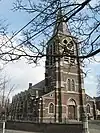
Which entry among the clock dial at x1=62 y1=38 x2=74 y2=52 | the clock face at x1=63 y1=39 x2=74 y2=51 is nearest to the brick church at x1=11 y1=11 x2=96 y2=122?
the clock dial at x1=62 y1=38 x2=74 y2=52

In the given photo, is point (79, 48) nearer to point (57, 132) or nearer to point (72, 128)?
point (72, 128)

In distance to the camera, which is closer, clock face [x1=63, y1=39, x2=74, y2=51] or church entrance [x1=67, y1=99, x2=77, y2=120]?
clock face [x1=63, y1=39, x2=74, y2=51]

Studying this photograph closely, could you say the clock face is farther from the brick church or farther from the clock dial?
the brick church

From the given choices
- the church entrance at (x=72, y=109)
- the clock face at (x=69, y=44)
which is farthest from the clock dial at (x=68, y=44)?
the church entrance at (x=72, y=109)

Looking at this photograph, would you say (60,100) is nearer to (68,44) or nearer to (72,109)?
(72,109)

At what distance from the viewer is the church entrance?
4088 cm

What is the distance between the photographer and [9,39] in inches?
349

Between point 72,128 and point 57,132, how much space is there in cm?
300

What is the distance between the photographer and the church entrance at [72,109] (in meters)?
40.9

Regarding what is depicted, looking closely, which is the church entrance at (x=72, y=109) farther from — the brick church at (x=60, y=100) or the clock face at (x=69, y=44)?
the clock face at (x=69, y=44)

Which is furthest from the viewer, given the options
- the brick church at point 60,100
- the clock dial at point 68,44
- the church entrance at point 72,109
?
the church entrance at point 72,109

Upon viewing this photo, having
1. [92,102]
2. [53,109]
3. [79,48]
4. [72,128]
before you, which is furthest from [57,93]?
[79,48]

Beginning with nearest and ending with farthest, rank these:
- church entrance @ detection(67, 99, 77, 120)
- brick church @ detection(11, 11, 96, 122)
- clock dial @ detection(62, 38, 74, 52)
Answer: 1. clock dial @ detection(62, 38, 74, 52)
2. brick church @ detection(11, 11, 96, 122)
3. church entrance @ detection(67, 99, 77, 120)

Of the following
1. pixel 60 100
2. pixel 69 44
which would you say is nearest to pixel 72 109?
pixel 60 100
